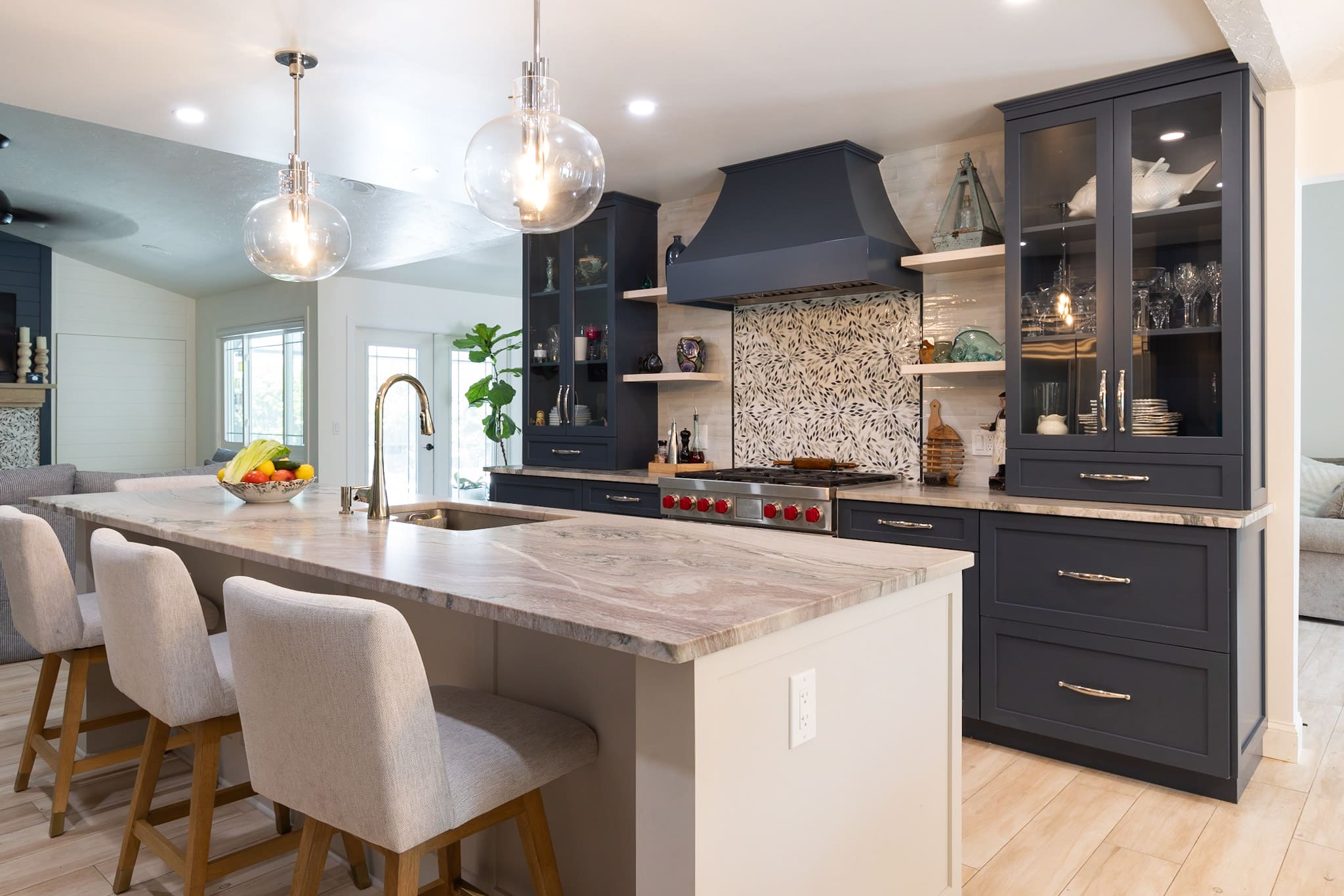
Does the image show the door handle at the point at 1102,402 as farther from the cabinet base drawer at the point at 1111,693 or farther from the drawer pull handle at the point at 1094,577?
the cabinet base drawer at the point at 1111,693

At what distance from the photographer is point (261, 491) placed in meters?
2.90

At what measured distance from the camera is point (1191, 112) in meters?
2.95

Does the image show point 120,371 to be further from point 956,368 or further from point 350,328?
point 956,368

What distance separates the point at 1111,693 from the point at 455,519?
2.34 metres

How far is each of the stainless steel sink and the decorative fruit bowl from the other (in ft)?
1.22

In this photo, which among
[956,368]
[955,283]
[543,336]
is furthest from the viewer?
[543,336]

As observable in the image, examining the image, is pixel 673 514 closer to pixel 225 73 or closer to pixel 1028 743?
pixel 1028 743

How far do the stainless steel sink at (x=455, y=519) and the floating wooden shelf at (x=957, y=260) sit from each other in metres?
2.00

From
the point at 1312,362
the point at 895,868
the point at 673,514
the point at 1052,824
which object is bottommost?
the point at 1052,824

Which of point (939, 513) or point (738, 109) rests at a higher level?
point (738, 109)

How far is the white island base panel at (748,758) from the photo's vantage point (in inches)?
50.4

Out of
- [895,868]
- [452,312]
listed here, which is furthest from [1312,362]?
[452,312]

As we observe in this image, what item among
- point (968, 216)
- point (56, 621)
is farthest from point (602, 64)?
point (56, 621)

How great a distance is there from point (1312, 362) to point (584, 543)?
6.42m
